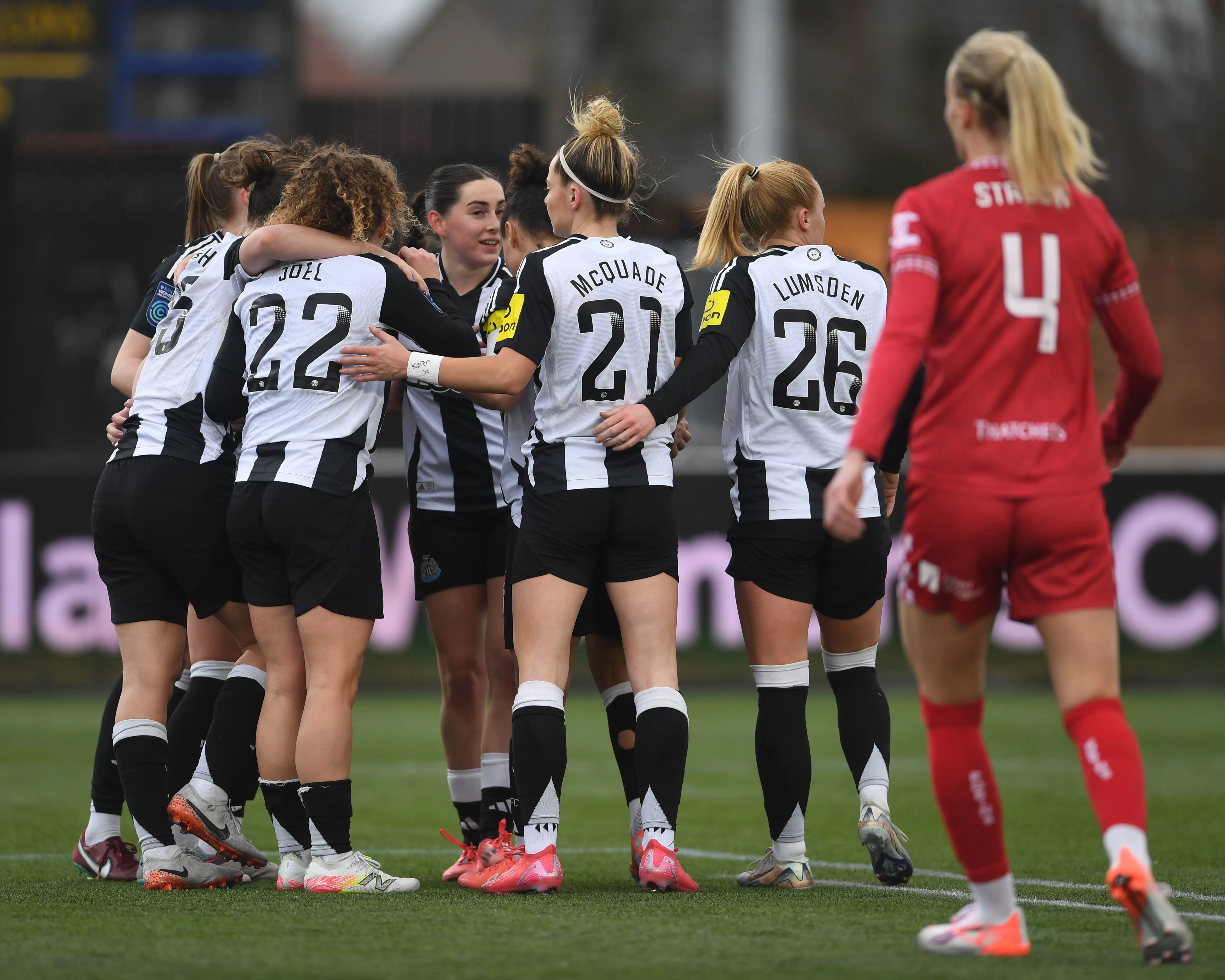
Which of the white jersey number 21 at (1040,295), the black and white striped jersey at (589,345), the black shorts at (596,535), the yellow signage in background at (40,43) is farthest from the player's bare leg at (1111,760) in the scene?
the yellow signage in background at (40,43)

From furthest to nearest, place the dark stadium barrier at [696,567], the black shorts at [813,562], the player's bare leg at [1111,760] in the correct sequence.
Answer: the dark stadium barrier at [696,567], the black shorts at [813,562], the player's bare leg at [1111,760]

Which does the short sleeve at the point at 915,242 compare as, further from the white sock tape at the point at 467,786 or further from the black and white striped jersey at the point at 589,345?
the white sock tape at the point at 467,786

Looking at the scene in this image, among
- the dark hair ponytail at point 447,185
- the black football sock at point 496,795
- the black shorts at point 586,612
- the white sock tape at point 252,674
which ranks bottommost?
the black football sock at point 496,795

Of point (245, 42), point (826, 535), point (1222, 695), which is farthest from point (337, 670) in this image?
point (245, 42)

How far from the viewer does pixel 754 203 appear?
5.02m

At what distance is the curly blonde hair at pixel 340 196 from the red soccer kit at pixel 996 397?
5.73ft

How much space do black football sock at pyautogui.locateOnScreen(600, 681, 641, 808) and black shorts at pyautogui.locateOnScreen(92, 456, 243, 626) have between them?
3.94ft

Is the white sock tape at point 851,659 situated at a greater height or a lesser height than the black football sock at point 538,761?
greater

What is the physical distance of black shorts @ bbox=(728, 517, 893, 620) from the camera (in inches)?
190

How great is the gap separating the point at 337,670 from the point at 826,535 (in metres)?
1.45

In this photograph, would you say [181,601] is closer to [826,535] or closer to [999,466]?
[826,535]

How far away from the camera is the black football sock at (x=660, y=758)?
464 cm

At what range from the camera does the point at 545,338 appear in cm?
464

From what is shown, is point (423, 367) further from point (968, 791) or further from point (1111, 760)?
point (1111, 760)
